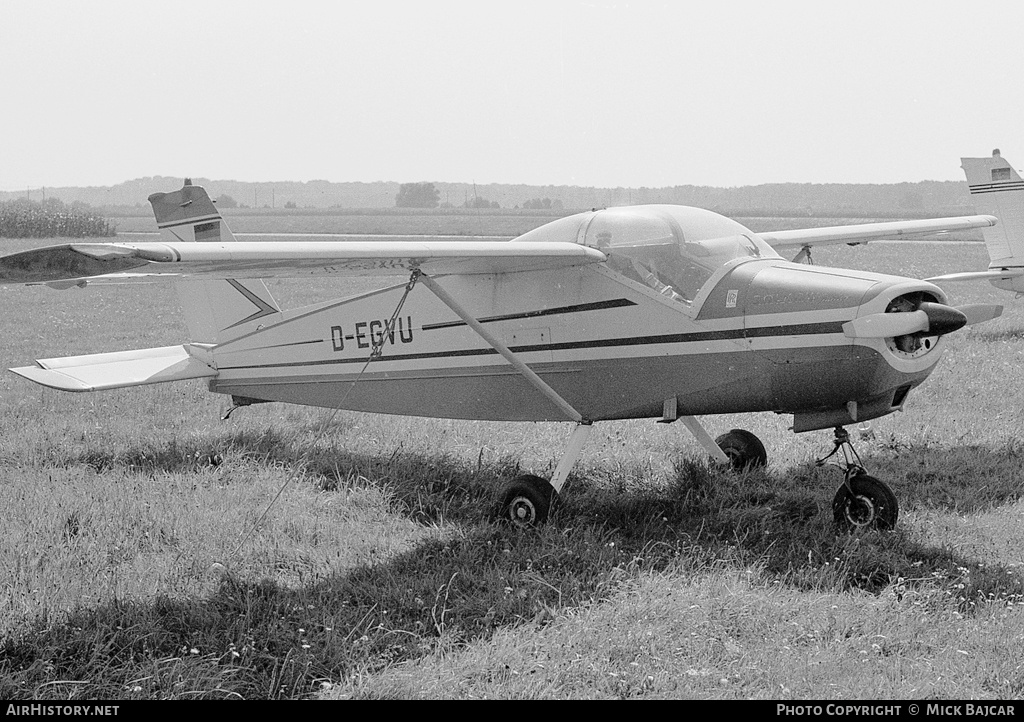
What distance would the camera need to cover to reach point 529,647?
14.4ft

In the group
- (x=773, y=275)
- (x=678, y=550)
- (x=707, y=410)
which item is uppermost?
(x=773, y=275)

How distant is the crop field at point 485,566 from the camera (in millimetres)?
4168

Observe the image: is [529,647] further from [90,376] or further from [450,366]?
[90,376]

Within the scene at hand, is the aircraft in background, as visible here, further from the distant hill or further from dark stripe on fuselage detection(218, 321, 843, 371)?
the distant hill

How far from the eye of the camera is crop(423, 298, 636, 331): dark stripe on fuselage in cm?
648

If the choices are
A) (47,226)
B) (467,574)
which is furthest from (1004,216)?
(47,226)

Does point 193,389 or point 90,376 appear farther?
point 193,389

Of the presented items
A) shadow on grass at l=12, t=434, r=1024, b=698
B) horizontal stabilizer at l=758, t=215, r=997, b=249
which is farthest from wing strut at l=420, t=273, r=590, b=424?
horizontal stabilizer at l=758, t=215, r=997, b=249

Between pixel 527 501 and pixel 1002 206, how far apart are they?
547 inches

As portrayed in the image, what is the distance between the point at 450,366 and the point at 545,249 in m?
1.53

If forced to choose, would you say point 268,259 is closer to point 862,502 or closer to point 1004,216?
point 862,502
